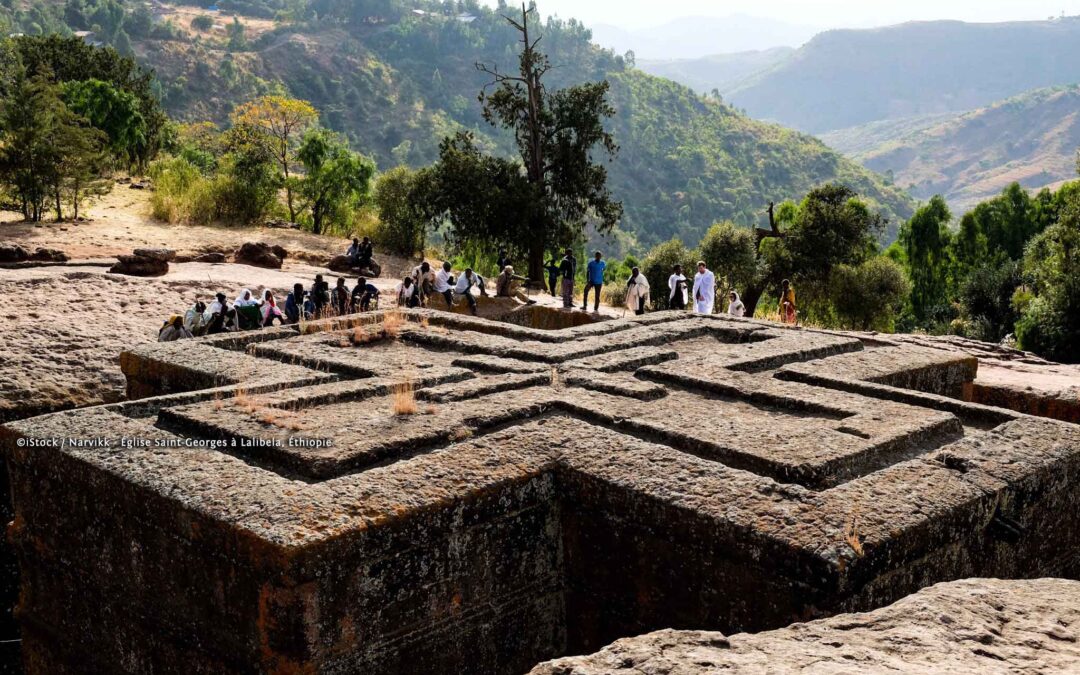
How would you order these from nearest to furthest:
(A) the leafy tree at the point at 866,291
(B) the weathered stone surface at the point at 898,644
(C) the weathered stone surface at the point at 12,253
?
(B) the weathered stone surface at the point at 898,644 < (C) the weathered stone surface at the point at 12,253 < (A) the leafy tree at the point at 866,291

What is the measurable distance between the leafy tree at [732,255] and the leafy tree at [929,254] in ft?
42.1

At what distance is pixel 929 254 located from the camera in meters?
37.5

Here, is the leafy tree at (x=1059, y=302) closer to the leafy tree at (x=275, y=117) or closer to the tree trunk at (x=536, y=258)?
the tree trunk at (x=536, y=258)

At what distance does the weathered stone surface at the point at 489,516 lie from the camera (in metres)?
4.71

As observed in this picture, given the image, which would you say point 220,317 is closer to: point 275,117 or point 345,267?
point 345,267

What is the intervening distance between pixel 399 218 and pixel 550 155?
474 cm

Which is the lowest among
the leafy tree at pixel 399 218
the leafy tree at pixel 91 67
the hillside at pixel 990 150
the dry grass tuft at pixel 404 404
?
the dry grass tuft at pixel 404 404

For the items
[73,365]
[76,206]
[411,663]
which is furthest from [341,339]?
[76,206]

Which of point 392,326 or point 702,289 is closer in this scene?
point 392,326

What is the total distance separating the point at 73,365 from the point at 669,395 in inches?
216

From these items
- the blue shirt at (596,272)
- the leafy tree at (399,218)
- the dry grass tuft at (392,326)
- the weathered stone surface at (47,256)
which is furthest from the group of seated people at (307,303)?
the leafy tree at (399,218)

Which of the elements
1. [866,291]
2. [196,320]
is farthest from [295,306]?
[866,291]

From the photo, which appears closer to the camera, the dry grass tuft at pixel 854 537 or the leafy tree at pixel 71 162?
the dry grass tuft at pixel 854 537

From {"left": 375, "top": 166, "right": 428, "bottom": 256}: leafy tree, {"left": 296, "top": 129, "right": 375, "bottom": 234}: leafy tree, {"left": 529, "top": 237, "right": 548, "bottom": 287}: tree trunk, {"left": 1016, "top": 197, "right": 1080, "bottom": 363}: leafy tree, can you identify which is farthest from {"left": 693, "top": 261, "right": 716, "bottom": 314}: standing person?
{"left": 296, "top": 129, "right": 375, "bottom": 234}: leafy tree
